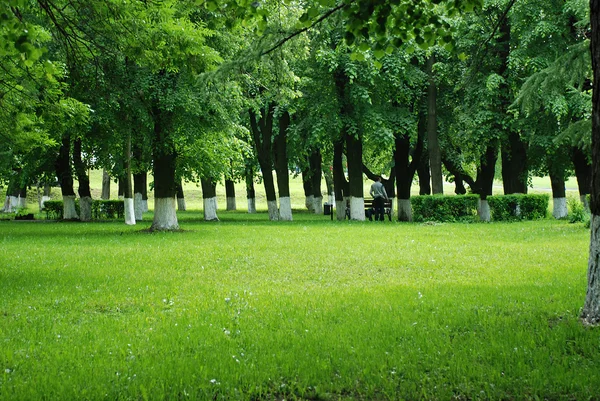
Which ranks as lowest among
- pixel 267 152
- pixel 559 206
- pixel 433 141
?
pixel 559 206

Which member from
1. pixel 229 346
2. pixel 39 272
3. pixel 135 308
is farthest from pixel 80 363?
pixel 39 272

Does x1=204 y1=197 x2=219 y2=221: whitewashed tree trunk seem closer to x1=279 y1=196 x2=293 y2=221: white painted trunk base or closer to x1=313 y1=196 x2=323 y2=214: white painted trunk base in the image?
x1=279 y1=196 x2=293 y2=221: white painted trunk base

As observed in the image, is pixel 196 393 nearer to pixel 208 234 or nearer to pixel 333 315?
pixel 333 315

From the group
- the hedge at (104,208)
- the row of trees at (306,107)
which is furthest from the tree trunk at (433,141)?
the hedge at (104,208)

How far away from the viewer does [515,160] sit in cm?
2852

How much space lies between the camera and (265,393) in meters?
5.07

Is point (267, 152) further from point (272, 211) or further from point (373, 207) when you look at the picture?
point (373, 207)

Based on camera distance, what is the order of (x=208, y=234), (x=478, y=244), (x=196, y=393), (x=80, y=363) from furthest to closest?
1. (x=208, y=234)
2. (x=478, y=244)
3. (x=80, y=363)
4. (x=196, y=393)

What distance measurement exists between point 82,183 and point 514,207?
67.5 ft

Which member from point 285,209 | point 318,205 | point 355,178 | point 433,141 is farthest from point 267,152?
point 318,205

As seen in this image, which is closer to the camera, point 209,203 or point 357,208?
point 357,208

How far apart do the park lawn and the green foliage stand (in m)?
12.4

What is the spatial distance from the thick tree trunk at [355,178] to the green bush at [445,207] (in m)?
3.35

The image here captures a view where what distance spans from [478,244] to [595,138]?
32.7 feet
